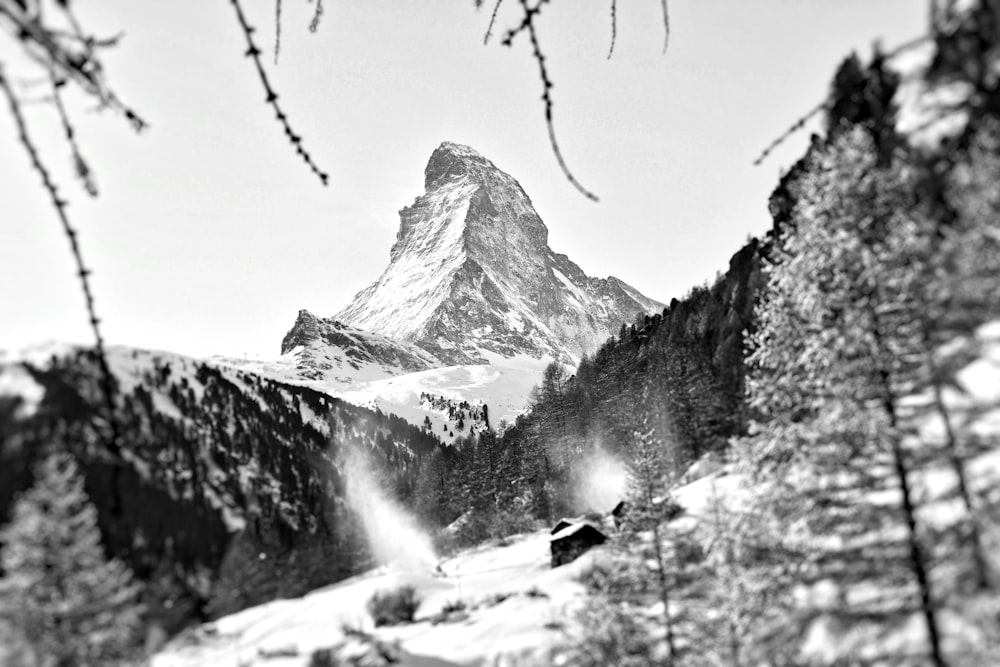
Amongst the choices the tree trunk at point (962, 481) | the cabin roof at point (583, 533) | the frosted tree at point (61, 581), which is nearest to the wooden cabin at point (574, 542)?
the cabin roof at point (583, 533)

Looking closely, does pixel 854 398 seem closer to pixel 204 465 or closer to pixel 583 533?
pixel 583 533

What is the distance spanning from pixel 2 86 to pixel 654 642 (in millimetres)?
14580

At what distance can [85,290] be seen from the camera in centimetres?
103

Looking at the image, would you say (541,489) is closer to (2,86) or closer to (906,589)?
(906,589)

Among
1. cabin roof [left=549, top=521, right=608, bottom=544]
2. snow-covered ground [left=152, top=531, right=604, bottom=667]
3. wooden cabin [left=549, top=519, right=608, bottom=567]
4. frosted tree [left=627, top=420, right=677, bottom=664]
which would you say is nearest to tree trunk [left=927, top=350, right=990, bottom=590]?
frosted tree [left=627, top=420, right=677, bottom=664]

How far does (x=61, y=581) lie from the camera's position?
15.2 m

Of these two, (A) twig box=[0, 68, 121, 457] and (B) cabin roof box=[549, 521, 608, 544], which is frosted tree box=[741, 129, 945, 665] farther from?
(B) cabin roof box=[549, 521, 608, 544]

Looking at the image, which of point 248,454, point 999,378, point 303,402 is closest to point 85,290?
point 999,378

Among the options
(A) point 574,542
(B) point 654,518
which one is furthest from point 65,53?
(A) point 574,542

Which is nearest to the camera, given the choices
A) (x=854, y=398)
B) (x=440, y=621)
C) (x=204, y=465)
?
(x=854, y=398)

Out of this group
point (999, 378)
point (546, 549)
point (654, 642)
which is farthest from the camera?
point (546, 549)

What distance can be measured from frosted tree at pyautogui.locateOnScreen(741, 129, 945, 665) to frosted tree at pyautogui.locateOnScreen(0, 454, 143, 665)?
12.8 meters

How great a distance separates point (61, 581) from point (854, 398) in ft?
56.9

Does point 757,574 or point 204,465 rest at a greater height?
point 204,465
